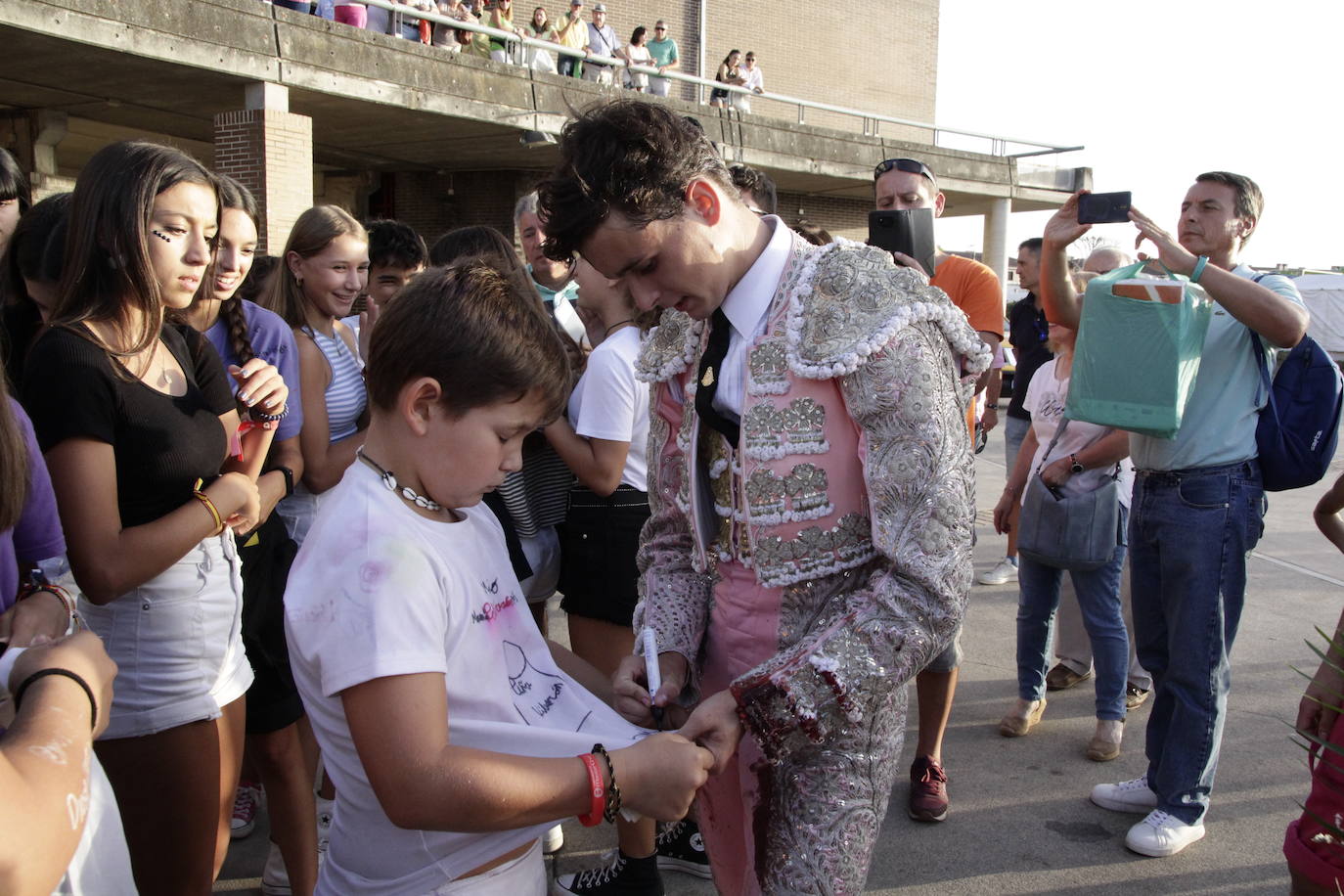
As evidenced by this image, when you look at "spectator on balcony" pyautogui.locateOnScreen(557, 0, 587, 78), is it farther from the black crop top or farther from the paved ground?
the black crop top

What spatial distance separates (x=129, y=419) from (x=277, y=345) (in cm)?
96

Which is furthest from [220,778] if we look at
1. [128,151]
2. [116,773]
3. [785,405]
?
[785,405]

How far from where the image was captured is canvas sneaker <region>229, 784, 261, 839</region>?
346 cm

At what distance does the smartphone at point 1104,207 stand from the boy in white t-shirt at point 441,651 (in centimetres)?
237

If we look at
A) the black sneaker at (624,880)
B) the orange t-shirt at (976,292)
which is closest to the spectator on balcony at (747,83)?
the orange t-shirt at (976,292)

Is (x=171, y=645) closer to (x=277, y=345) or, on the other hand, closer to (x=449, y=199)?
(x=277, y=345)

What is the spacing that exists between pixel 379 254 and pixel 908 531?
312cm

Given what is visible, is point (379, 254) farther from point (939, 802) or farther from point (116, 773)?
point (939, 802)

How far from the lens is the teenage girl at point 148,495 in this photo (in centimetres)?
207

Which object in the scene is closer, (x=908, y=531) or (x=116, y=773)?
(x=908, y=531)

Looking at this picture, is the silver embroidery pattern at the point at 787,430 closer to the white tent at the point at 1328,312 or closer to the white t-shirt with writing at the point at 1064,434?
the white t-shirt with writing at the point at 1064,434

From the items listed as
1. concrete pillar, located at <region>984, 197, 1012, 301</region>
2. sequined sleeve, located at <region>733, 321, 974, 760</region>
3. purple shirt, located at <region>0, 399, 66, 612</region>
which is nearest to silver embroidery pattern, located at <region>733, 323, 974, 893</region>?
sequined sleeve, located at <region>733, 321, 974, 760</region>

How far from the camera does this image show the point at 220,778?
2.30 meters

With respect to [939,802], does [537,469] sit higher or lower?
higher
